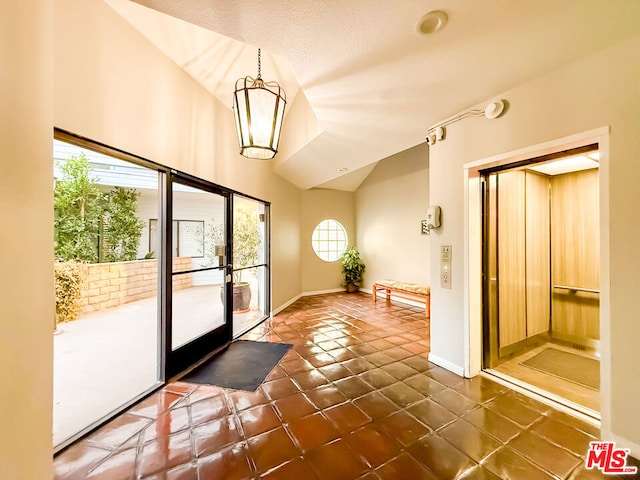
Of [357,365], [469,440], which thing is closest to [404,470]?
[469,440]

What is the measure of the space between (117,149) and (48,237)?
1140mm

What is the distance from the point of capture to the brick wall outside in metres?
4.92

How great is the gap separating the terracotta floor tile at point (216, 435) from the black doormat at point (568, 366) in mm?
3127

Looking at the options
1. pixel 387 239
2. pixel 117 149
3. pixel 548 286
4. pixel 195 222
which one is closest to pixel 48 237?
pixel 117 149

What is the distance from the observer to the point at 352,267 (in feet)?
22.7

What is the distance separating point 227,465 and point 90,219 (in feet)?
18.9

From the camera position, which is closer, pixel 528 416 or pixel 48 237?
pixel 48 237

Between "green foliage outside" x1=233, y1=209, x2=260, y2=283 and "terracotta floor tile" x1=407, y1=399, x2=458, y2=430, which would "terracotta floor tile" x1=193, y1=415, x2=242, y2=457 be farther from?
"green foliage outside" x1=233, y1=209, x2=260, y2=283

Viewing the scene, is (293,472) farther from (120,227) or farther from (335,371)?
(120,227)

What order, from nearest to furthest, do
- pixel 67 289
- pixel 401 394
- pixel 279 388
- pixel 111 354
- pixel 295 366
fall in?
pixel 401 394
pixel 279 388
pixel 295 366
pixel 111 354
pixel 67 289

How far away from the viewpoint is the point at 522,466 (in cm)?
157

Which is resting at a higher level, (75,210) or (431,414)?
(75,210)

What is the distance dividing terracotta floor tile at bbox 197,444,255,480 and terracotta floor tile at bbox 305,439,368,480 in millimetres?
392

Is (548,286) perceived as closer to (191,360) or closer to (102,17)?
(191,360)
